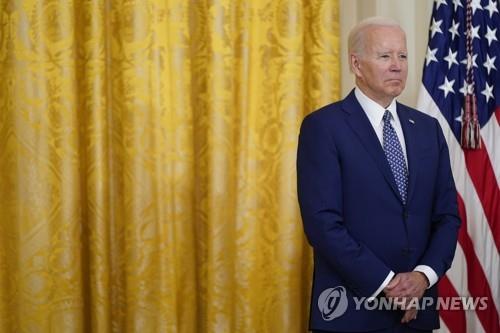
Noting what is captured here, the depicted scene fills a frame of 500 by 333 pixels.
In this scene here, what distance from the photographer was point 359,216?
7.25 feet

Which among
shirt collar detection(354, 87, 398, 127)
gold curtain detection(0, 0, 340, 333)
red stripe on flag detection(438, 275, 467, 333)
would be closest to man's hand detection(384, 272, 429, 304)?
shirt collar detection(354, 87, 398, 127)

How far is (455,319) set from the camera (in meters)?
3.15

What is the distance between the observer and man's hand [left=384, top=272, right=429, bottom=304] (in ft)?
6.90

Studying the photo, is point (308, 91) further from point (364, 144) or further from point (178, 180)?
point (364, 144)

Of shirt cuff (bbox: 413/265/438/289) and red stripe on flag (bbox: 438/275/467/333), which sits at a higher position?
shirt cuff (bbox: 413/265/438/289)

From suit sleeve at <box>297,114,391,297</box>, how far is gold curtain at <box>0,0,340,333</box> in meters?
1.06

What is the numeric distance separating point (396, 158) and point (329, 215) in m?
0.33

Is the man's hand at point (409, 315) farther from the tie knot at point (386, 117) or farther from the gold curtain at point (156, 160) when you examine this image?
the gold curtain at point (156, 160)

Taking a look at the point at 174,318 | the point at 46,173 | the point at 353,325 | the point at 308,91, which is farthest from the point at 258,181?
the point at 353,325

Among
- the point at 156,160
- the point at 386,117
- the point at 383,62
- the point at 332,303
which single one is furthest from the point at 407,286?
the point at 156,160

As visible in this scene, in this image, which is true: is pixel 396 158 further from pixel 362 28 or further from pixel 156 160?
pixel 156 160

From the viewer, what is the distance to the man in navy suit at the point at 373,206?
2.13 meters

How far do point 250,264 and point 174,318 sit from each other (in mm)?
442

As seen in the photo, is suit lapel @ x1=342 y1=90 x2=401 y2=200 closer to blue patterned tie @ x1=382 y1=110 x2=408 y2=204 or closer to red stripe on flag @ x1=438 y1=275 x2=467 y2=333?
blue patterned tie @ x1=382 y1=110 x2=408 y2=204
